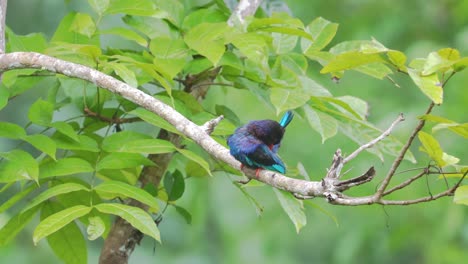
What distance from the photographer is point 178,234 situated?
4.59 metres

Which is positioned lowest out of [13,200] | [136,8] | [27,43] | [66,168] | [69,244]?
[69,244]

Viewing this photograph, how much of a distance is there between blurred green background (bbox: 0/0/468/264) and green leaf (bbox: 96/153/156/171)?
179 centimetres

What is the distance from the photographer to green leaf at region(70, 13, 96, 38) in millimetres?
2078

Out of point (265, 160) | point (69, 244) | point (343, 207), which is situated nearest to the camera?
point (265, 160)

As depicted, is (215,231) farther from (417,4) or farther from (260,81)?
(260,81)

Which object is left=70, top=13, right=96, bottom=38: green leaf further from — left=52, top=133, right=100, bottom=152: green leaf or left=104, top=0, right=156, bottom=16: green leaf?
left=52, top=133, right=100, bottom=152: green leaf

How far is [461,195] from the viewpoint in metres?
1.39

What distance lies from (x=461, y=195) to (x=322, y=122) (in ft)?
2.04

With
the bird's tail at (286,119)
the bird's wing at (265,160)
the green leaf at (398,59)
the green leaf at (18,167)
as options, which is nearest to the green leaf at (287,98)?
the bird's tail at (286,119)

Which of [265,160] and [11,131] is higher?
[265,160]

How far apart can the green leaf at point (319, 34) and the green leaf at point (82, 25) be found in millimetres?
490

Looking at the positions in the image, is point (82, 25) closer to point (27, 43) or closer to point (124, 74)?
point (27, 43)

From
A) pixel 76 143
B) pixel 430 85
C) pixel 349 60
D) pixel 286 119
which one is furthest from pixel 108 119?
pixel 430 85

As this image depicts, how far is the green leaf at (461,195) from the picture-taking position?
1.38 meters
